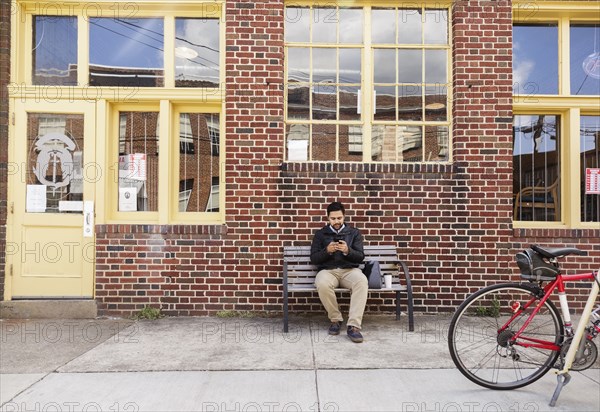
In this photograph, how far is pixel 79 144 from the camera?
5.95 metres

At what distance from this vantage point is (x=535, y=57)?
6.20 meters

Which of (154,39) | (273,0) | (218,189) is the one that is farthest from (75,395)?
(273,0)

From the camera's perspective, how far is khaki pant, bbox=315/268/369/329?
194 inches

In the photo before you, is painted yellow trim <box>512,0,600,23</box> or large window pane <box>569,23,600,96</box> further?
large window pane <box>569,23,600,96</box>

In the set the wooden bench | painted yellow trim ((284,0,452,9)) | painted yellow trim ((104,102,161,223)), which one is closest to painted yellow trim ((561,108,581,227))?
painted yellow trim ((284,0,452,9))

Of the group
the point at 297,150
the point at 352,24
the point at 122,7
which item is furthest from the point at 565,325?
the point at 122,7

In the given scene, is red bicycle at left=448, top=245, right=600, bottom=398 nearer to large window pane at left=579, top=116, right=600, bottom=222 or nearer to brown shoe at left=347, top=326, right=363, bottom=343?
brown shoe at left=347, top=326, right=363, bottom=343

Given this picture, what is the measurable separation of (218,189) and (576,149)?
4502 millimetres

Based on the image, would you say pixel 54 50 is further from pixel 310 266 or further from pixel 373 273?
pixel 373 273

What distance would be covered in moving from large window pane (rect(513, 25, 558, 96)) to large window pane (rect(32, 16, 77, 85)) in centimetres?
559

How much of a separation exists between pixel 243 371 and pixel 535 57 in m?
5.27

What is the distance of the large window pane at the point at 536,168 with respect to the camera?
20.0ft

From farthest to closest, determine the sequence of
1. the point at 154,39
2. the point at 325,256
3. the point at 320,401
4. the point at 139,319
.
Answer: the point at 154,39 < the point at 139,319 < the point at 325,256 < the point at 320,401

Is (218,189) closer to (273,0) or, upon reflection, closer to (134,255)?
(134,255)
